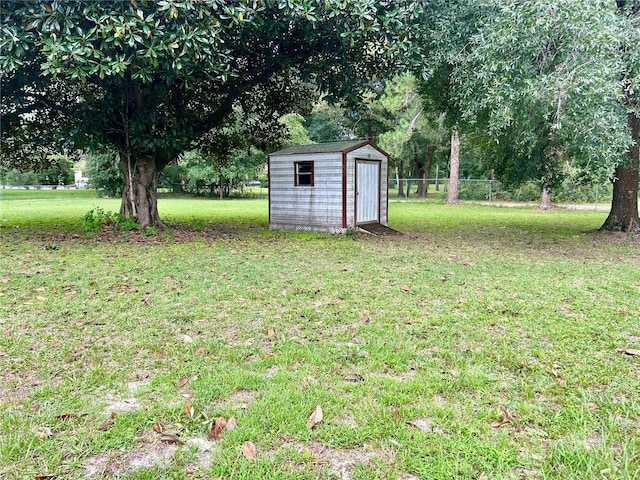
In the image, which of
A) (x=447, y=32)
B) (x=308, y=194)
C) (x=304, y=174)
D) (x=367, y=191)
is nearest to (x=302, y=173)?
(x=304, y=174)

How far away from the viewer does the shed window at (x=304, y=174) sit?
425 inches

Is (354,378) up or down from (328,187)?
down

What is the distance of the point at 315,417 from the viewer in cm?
229

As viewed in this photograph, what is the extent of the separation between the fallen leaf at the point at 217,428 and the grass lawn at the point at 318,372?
10mm

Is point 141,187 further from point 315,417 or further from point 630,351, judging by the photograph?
point 630,351

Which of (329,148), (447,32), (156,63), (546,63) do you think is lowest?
(329,148)

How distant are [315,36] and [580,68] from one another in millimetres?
4341

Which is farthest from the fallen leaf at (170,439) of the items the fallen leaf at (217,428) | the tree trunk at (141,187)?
the tree trunk at (141,187)

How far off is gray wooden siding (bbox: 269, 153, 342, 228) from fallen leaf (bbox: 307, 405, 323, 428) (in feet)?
26.8

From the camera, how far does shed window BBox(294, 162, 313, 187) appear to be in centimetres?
1080

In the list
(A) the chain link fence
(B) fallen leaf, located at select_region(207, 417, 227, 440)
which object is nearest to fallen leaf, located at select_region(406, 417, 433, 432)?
(B) fallen leaf, located at select_region(207, 417, 227, 440)

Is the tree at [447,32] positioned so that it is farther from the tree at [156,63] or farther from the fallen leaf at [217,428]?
the fallen leaf at [217,428]

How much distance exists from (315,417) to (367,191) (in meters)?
9.15

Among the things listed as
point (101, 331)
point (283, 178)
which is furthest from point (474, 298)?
point (283, 178)
